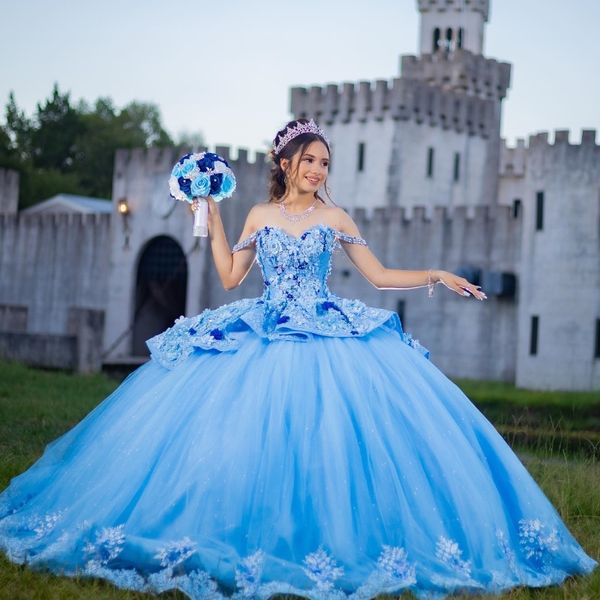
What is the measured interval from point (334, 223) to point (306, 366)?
3.00ft

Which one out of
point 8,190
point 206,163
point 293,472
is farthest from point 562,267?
point 293,472

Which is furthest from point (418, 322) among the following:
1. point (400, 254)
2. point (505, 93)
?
point (505, 93)

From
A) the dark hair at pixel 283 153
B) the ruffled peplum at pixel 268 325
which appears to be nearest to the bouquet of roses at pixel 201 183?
the dark hair at pixel 283 153

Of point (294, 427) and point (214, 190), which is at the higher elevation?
point (214, 190)

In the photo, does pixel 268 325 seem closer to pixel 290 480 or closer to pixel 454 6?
pixel 290 480

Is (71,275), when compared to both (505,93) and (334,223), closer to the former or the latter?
(505,93)

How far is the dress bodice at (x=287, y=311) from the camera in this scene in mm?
6184

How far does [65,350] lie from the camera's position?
66.5ft

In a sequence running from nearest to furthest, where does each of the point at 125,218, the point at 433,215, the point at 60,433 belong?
1. the point at 60,433
2. the point at 433,215
3. the point at 125,218

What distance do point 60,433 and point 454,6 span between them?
40.0 m

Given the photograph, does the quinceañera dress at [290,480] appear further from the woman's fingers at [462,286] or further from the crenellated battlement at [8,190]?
the crenellated battlement at [8,190]

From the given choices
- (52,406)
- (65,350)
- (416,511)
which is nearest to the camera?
(416,511)

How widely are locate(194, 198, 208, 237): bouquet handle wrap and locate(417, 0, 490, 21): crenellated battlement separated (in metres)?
42.7

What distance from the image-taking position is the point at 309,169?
6547mm
